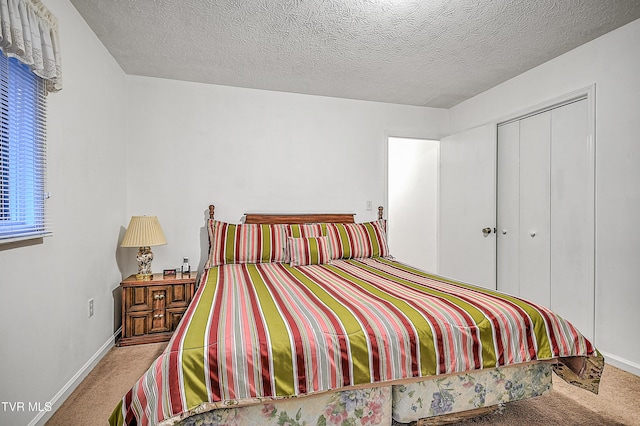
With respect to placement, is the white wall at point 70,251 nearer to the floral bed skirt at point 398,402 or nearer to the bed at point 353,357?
the bed at point 353,357

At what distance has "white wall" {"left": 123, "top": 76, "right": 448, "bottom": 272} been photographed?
135 inches

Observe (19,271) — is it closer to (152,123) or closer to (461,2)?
(152,123)

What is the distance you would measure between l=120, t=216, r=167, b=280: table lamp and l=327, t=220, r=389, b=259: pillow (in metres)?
1.54

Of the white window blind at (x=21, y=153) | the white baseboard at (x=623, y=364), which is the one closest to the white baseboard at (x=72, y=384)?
the white window blind at (x=21, y=153)

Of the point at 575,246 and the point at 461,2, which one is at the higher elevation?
the point at 461,2

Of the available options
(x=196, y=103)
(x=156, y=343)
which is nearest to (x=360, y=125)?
(x=196, y=103)

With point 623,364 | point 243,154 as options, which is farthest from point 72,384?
point 623,364

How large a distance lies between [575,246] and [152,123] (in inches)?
159

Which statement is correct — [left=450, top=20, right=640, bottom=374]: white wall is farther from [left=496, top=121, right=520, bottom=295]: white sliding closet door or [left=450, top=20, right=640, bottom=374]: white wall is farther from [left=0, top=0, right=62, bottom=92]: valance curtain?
[left=0, top=0, right=62, bottom=92]: valance curtain

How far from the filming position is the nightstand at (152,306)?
2.90 m

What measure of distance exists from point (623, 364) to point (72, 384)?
371 cm

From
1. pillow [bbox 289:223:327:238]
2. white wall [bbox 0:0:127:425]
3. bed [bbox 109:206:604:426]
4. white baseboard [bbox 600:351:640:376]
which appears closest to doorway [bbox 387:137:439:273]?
pillow [bbox 289:223:327:238]

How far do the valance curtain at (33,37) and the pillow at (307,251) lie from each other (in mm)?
1984

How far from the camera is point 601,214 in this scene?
2.64 metres
